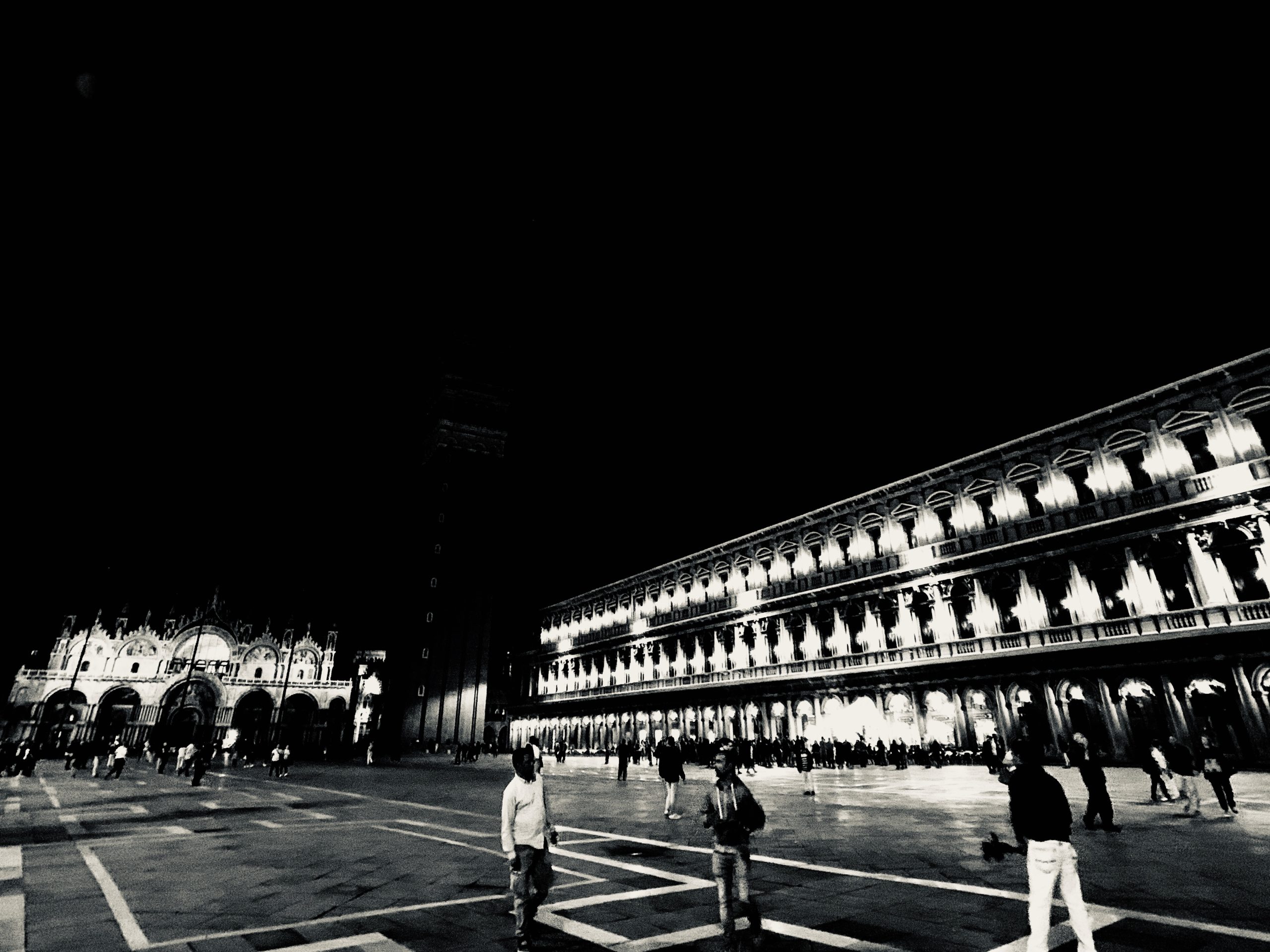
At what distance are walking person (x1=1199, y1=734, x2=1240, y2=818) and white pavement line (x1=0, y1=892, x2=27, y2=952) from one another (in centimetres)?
1639

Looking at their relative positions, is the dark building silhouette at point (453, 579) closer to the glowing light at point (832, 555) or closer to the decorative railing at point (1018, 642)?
the decorative railing at point (1018, 642)

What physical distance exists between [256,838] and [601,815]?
20.8 feet

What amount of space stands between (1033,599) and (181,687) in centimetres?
7333

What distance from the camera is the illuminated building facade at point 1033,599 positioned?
21141 millimetres

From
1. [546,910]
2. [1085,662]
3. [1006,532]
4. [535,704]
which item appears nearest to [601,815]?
[546,910]

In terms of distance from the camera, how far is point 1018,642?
2586 centimetres

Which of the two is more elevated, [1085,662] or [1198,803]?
[1085,662]

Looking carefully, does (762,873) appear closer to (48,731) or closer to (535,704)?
(535,704)

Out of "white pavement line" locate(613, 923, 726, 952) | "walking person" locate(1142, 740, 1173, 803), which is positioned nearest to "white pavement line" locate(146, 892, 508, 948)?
"white pavement line" locate(613, 923, 726, 952)

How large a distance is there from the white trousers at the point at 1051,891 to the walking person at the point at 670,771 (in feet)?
30.5

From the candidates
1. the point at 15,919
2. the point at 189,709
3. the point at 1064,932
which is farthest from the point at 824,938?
the point at 189,709

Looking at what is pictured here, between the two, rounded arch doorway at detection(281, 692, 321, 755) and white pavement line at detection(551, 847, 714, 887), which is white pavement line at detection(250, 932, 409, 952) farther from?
rounded arch doorway at detection(281, 692, 321, 755)

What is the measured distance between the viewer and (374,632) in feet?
230

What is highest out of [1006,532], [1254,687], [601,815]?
[1006,532]
